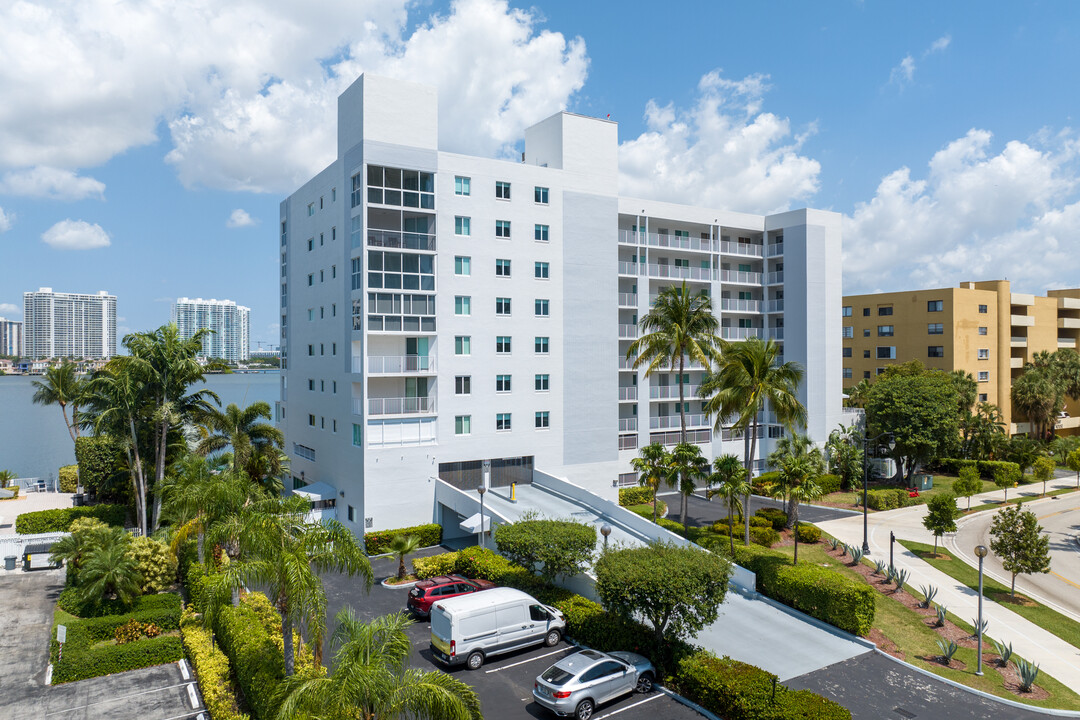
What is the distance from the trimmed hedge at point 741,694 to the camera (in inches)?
688

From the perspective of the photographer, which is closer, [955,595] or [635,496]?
[955,595]

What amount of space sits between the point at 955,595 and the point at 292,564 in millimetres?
28965

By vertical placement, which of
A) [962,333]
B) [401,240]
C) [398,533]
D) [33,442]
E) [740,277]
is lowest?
[33,442]

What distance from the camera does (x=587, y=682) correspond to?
19.2 meters

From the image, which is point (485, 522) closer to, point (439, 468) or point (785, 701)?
point (439, 468)

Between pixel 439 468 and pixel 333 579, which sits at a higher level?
pixel 439 468

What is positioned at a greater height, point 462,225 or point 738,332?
point 462,225

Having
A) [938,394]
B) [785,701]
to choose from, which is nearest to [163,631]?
[785,701]

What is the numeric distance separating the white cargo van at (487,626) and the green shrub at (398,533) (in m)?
13.8

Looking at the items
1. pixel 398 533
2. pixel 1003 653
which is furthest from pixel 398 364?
pixel 1003 653

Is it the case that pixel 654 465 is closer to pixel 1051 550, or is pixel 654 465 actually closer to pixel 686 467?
pixel 686 467

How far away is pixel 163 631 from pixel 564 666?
1539 centimetres

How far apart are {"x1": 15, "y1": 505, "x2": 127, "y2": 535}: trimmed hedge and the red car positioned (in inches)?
800

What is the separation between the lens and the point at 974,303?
72.2 meters
